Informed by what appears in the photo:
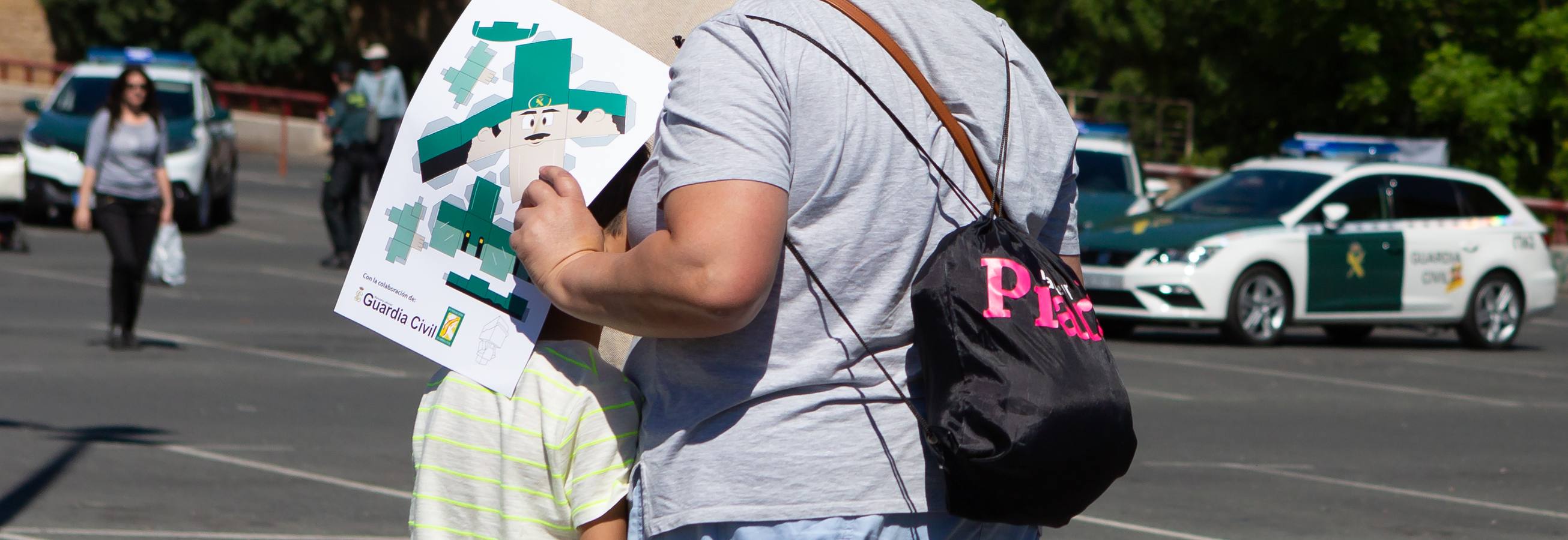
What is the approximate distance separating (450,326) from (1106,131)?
53.4 feet

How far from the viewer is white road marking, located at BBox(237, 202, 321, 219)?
71.7ft

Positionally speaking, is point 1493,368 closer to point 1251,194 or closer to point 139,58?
point 1251,194

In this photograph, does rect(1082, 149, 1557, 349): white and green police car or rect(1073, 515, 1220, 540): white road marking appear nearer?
rect(1073, 515, 1220, 540): white road marking

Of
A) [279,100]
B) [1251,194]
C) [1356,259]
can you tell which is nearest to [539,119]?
[1356,259]

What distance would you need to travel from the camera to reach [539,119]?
226 centimetres

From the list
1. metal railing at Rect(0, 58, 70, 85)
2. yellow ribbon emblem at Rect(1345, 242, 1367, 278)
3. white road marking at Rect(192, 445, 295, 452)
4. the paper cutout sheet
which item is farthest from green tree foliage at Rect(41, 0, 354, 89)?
the paper cutout sheet

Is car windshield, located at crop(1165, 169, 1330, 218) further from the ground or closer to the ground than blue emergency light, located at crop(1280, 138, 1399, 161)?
closer to the ground

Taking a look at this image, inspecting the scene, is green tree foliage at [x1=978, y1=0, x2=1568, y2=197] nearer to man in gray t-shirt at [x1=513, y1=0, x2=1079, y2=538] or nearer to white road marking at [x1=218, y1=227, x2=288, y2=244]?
white road marking at [x1=218, y1=227, x2=288, y2=244]

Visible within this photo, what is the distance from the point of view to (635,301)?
200 cm

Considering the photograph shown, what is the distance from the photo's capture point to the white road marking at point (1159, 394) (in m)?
10.4

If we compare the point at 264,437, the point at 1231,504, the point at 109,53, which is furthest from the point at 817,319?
A: the point at 109,53

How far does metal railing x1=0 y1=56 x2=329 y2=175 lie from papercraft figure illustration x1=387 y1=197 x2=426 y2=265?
1248 inches

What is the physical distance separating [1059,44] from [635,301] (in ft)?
156

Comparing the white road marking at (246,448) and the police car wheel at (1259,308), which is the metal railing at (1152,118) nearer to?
the police car wheel at (1259,308)
